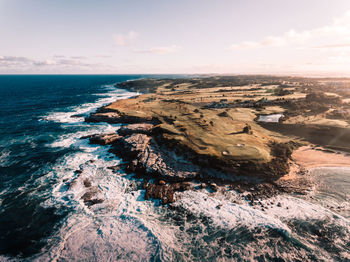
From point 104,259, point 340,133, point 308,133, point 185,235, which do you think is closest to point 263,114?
point 308,133

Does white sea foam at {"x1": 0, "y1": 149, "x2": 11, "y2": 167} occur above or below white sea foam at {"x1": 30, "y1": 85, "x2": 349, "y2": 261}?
above

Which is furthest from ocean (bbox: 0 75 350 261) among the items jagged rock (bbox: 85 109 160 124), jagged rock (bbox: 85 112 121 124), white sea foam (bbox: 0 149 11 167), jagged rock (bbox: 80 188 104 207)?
jagged rock (bbox: 85 112 121 124)

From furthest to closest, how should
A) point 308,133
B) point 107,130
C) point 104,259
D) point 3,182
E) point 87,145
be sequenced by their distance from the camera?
point 107,130, point 308,133, point 87,145, point 3,182, point 104,259

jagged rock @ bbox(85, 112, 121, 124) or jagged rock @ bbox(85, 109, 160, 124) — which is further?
jagged rock @ bbox(85, 112, 121, 124)

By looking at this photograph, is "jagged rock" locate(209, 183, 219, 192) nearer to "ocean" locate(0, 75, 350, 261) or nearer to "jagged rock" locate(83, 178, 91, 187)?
"ocean" locate(0, 75, 350, 261)

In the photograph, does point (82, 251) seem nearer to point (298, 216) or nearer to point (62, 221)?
point (62, 221)

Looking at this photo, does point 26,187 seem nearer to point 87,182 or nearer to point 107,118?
point 87,182

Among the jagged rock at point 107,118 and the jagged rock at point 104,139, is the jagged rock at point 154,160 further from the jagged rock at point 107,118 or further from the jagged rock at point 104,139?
the jagged rock at point 107,118

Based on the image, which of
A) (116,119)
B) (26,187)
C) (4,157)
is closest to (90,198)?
(26,187)

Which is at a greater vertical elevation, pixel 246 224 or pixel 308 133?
pixel 308 133
